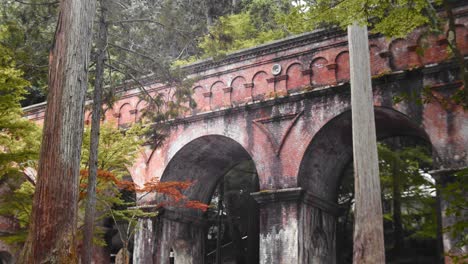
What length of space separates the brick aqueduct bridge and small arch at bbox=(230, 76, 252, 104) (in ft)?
0.09

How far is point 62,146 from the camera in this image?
6418 mm

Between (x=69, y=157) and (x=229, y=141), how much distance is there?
836 cm

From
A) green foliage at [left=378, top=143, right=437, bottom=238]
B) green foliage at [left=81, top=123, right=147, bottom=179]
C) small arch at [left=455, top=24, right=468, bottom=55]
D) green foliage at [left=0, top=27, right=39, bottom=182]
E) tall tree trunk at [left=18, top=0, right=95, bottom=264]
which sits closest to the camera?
tall tree trunk at [left=18, top=0, right=95, bottom=264]

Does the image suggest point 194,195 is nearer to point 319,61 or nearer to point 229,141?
point 229,141

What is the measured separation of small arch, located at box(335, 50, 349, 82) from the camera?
41.9 ft

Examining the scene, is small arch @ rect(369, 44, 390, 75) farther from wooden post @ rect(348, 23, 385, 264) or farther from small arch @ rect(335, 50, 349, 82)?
wooden post @ rect(348, 23, 385, 264)

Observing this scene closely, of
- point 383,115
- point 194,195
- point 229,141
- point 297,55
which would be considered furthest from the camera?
point 194,195

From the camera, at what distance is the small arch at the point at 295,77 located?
1336 centimetres

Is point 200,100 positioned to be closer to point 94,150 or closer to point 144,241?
point 144,241

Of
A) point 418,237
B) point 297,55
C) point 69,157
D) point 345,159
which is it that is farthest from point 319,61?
point 418,237

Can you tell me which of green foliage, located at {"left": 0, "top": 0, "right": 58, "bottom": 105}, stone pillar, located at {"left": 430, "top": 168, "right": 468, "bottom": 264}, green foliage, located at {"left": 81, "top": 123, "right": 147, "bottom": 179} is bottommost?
stone pillar, located at {"left": 430, "top": 168, "right": 468, "bottom": 264}

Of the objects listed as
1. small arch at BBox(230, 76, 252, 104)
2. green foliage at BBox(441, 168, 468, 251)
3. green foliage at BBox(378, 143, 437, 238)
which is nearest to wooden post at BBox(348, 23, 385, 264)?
green foliage at BBox(441, 168, 468, 251)

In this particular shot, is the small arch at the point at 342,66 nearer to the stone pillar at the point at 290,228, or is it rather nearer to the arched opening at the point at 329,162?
the arched opening at the point at 329,162

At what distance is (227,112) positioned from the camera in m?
14.1
